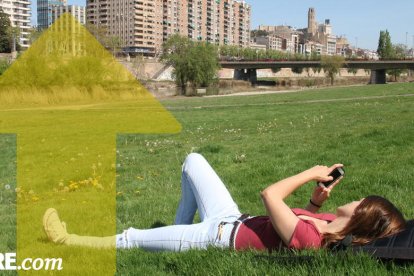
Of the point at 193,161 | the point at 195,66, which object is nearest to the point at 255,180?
the point at 193,161

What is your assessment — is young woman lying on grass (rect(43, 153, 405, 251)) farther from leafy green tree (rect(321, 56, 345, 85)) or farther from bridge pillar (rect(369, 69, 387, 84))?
bridge pillar (rect(369, 69, 387, 84))

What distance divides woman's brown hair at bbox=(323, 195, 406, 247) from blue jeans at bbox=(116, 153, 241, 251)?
1063 millimetres

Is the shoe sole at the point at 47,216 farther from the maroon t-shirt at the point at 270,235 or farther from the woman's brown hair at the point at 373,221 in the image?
the woman's brown hair at the point at 373,221

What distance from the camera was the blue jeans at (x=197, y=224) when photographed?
14.9 ft

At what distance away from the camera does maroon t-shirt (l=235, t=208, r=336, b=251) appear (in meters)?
4.14

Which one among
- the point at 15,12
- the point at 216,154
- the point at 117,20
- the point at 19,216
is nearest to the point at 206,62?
the point at 216,154

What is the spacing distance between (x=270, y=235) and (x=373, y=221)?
86 centimetres

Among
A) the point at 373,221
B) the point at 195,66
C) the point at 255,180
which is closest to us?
the point at 373,221

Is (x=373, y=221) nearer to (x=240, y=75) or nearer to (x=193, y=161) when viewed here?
(x=193, y=161)

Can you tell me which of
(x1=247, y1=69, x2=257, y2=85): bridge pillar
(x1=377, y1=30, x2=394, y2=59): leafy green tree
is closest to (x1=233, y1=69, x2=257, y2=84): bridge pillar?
(x1=247, y1=69, x2=257, y2=85): bridge pillar
